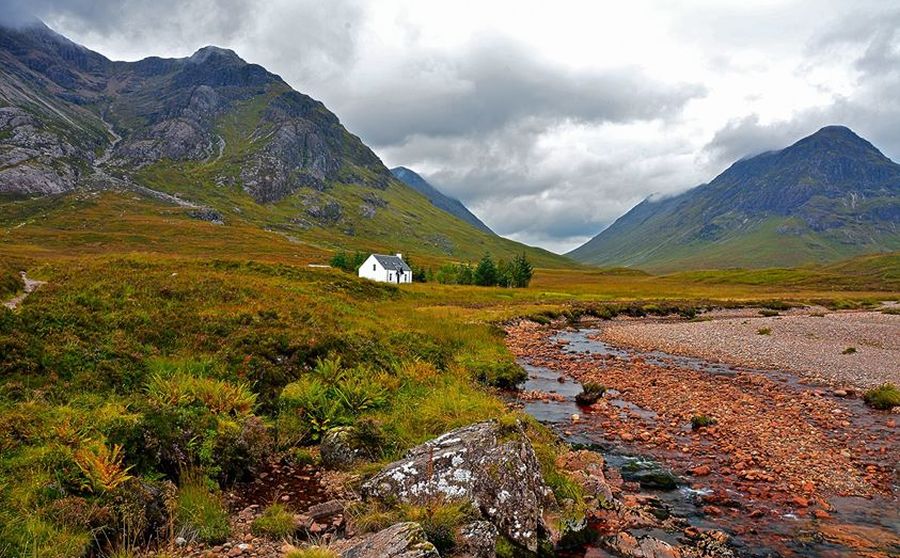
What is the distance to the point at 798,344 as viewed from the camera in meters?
41.6

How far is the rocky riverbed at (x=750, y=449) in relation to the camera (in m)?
11.9

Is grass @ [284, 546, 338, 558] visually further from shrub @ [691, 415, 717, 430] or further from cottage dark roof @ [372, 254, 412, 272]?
cottage dark roof @ [372, 254, 412, 272]

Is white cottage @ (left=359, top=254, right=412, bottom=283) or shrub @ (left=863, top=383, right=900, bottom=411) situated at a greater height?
white cottage @ (left=359, top=254, right=412, bottom=283)

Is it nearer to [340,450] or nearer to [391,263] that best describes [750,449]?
[340,450]

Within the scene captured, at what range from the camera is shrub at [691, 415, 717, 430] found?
19.2 metres

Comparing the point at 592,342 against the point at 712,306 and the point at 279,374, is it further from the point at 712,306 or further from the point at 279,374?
the point at 712,306

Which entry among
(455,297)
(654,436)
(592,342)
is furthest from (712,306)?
(654,436)

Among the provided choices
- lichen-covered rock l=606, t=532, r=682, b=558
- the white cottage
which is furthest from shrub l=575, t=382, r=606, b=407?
the white cottage

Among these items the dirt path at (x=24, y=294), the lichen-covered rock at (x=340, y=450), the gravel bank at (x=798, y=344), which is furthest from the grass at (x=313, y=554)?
the gravel bank at (x=798, y=344)

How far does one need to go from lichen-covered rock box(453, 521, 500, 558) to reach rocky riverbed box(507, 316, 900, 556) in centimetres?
274

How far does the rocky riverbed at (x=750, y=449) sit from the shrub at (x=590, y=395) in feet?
1.43

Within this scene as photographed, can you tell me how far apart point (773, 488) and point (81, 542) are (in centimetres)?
1577

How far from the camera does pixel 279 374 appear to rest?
15.7 m

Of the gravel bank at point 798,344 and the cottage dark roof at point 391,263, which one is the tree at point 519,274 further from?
the gravel bank at point 798,344
